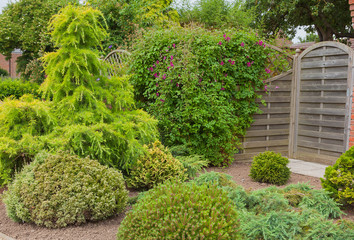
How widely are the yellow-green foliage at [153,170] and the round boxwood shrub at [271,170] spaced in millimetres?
1398

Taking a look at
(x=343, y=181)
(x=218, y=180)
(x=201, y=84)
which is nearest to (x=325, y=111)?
(x=201, y=84)

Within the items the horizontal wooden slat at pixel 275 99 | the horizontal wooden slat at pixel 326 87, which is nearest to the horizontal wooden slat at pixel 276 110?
the horizontal wooden slat at pixel 275 99

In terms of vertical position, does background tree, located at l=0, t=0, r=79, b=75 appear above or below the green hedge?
above

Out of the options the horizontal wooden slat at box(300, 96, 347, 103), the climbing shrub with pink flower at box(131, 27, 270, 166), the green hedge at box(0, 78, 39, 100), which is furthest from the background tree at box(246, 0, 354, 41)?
the green hedge at box(0, 78, 39, 100)

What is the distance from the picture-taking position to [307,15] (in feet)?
61.2

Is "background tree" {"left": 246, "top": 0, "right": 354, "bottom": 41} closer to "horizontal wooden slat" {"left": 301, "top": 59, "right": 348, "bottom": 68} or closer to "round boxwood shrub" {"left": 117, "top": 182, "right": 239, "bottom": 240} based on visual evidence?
"horizontal wooden slat" {"left": 301, "top": 59, "right": 348, "bottom": 68}

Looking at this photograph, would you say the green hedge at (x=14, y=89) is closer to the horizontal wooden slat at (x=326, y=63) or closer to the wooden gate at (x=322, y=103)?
the wooden gate at (x=322, y=103)

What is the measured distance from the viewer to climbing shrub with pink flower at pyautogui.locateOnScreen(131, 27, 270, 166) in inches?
232

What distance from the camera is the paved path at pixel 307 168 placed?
6.14 m

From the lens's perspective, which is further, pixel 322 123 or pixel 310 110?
pixel 310 110

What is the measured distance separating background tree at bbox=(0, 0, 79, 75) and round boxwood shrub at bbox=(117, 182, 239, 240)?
557 inches

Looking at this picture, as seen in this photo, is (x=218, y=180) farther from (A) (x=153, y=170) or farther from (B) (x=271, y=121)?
(B) (x=271, y=121)

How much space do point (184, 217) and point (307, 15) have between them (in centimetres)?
1903

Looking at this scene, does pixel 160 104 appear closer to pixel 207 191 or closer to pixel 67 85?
pixel 67 85
